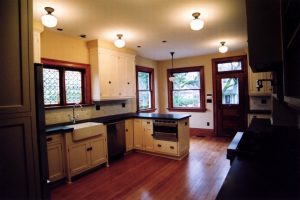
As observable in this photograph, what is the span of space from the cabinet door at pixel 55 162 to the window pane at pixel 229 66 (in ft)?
16.2

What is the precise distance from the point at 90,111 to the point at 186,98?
3519 millimetres

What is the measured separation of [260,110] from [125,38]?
13.0 feet

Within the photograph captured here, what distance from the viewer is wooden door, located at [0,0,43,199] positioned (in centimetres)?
131

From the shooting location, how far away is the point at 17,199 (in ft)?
4.51

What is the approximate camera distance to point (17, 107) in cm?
137

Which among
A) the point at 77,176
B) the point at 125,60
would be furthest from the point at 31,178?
the point at 125,60

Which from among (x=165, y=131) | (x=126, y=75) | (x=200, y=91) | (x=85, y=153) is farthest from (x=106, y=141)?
(x=200, y=91)

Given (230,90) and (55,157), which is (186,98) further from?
(55,157)

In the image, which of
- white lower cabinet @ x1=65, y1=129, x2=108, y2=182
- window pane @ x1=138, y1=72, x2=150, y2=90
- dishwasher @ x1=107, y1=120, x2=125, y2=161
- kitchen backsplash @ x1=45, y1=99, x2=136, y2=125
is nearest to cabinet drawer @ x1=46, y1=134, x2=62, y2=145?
white lower cabinet @ x1=65, y1=129, x2=108, y2=182

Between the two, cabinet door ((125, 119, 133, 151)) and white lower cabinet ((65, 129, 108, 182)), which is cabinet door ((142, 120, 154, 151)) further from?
white lower cabinet ((65, 129, 108, 182))

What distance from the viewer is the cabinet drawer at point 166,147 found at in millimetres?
4162

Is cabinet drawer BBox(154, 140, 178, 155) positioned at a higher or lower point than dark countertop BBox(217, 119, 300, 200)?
lower

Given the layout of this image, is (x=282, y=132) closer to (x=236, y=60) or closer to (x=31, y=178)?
(x=31, y=178)

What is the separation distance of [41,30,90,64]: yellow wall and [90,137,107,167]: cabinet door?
5.66 feet
